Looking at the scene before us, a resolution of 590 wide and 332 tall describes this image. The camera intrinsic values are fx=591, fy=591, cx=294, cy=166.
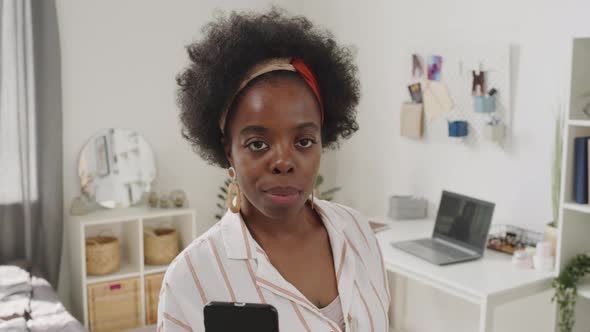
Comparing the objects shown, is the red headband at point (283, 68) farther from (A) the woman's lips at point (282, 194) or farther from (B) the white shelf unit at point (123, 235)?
(B) the white shelf unit at point (123, 235)

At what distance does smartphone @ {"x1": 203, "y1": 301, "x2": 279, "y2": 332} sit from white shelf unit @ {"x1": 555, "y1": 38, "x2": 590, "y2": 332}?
1815mm

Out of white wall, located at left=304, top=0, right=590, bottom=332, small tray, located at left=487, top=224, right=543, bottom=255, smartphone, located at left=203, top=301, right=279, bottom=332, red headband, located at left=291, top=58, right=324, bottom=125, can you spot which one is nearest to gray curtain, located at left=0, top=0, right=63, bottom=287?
white wall, located at left=304, top=0, right=590, bottom=332

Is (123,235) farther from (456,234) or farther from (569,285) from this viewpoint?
(569,285)

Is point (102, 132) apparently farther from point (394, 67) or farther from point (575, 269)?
point (575, 269)

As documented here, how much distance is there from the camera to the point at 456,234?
248cm

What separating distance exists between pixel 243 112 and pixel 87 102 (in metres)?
2.73

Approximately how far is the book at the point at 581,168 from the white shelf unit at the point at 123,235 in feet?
6.53

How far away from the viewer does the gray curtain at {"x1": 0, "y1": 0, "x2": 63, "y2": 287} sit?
9.78ft

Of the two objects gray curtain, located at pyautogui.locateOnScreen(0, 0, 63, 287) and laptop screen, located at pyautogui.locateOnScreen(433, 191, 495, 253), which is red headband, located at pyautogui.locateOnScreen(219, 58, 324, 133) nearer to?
laptop screen, located at pyautogui.locateOnScreen(433, 191, 495, 253)

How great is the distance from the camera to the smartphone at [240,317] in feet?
1.76

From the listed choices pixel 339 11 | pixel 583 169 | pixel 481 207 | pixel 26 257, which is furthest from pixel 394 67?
pixel 26 257

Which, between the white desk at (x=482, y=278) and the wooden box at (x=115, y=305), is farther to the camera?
the wooden box at (x=115, y=305)

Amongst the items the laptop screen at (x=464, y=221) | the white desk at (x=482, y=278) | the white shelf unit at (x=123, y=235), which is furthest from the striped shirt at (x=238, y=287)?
the white shelf unit at (x=123, y=235)

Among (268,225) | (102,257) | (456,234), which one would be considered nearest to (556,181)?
(456,234)
